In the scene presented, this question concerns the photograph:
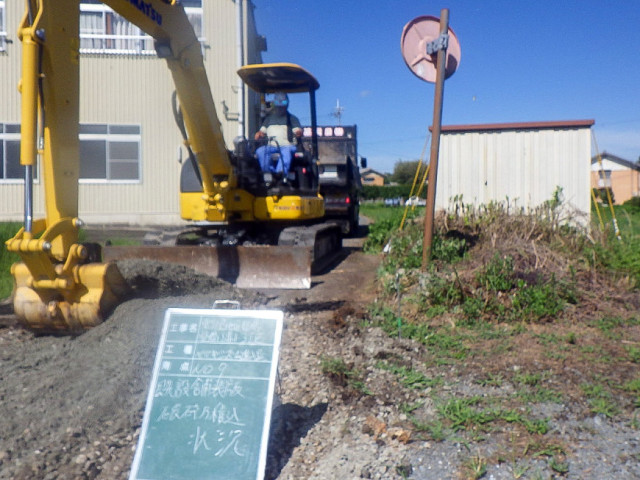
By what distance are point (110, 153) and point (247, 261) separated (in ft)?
34.3

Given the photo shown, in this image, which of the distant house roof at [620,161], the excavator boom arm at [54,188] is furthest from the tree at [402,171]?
the excavator boom arm at [54,188]

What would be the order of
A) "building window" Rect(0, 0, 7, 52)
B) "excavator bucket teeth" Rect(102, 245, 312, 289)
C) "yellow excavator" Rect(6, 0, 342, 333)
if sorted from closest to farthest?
"yellow excavator" Rect(6, 0, 342, 333), "excavator bucket teeth" Rect(102, 245, 312, 289), "building window" Rect(0, 0, 7, 52)

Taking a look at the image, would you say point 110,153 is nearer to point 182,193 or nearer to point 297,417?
point 182,193

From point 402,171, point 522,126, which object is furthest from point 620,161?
point 522,126

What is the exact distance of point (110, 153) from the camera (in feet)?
59.0

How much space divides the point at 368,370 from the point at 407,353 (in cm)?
52

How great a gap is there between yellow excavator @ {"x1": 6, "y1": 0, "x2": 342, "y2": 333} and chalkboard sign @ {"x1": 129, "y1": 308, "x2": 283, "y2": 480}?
238 cm

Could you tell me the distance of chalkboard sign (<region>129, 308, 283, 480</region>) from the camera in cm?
332

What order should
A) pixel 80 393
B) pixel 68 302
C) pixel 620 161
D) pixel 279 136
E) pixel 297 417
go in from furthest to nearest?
pixel 620 161 < pixel 279 136 < pixel 68 302 < pixel 80 393 < pixel 297 417

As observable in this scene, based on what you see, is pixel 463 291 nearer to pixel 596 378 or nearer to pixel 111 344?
pixel 596 378

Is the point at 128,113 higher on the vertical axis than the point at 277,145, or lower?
higher

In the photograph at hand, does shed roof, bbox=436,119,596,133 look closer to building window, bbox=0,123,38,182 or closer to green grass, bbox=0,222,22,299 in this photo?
green grass, bbox=0,222,22,299

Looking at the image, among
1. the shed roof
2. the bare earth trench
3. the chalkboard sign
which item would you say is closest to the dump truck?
the shed roof

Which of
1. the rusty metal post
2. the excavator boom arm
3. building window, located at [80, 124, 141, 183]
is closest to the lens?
the excavator boom arm
